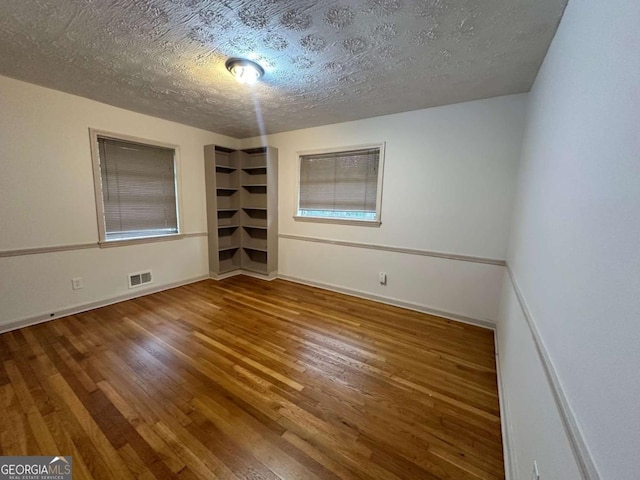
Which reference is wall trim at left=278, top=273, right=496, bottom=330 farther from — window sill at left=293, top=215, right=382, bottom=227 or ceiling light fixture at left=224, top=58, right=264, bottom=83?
ceiling light fixture at left=224, top=58, right=264, bottom=83

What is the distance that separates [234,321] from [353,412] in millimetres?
1665

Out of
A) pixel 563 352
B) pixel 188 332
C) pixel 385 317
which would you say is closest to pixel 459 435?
pixel 563 352

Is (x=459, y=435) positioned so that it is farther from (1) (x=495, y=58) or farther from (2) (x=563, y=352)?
(1) (x=495, y=58)

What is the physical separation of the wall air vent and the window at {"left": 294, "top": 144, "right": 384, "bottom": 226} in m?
2.26

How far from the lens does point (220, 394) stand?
5.86ft

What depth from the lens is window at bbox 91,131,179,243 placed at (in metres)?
3.06

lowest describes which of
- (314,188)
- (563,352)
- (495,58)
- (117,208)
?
(563,352)

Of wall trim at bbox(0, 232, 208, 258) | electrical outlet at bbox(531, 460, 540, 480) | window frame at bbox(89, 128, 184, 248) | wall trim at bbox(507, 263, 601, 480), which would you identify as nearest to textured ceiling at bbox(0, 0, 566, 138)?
window frame at bbox(89, 128, 184, 248)

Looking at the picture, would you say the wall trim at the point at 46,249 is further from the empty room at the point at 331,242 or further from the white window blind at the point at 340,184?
the white window blind at the point at 340,184

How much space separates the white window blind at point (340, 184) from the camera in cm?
340

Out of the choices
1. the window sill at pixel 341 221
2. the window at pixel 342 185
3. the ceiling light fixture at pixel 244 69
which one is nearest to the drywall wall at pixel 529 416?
the window sill at pixel 341 221

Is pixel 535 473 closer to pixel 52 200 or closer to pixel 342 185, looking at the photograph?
pixel 342 185

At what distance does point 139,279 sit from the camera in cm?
348

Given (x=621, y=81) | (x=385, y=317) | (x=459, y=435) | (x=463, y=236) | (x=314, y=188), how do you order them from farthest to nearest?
1. (x=314, y=188)
2. (x=385, y=317)
3. (x=463, y=236)
4. (x=459, y=435)
5. (x=621, y=81)
